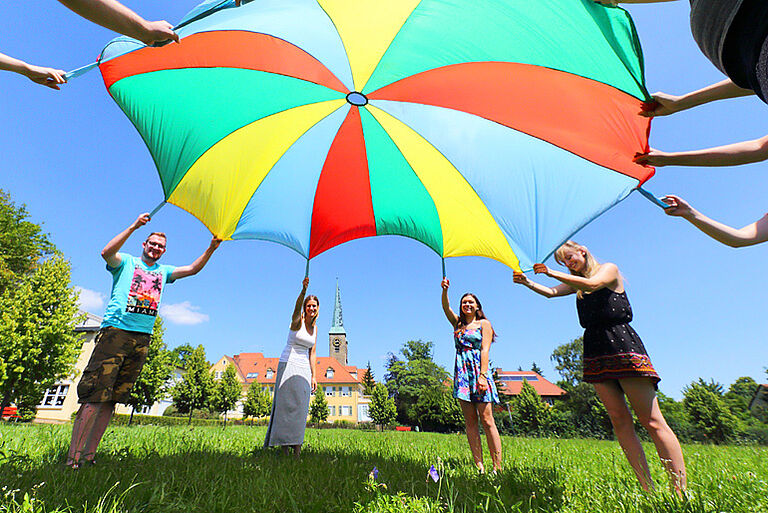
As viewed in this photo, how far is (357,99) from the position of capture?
167 inches

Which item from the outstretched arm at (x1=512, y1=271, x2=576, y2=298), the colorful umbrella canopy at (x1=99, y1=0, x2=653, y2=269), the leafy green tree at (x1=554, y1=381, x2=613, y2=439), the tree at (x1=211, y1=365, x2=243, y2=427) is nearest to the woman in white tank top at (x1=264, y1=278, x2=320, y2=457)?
the colorful umbrella canopy at (x1=99, y1=0, x2=653, y2=269)

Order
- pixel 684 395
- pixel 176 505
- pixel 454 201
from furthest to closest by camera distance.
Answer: pixel 684 395 < pixel 454 201 < pixel 176 505

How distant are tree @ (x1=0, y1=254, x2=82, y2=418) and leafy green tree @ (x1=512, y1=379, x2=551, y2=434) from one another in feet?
103

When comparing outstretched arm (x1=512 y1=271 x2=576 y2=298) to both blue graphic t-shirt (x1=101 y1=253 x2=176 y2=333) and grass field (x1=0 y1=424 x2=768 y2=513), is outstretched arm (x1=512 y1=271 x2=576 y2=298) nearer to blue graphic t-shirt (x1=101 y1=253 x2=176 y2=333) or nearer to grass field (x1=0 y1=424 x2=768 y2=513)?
grass field (x1=0 y1=424 x2=768 y2=513)

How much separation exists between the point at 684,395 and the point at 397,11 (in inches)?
1311

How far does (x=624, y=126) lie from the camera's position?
3137 mm

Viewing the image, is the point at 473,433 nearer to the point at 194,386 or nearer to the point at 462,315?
the point at 462,315

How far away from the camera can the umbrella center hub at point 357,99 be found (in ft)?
13.6

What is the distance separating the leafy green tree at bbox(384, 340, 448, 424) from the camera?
1652 inches

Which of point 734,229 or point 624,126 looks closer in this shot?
point 734,229

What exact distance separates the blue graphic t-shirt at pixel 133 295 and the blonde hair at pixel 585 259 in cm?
431

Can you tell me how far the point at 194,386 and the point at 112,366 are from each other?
1044 inches

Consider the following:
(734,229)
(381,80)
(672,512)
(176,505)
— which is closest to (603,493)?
(672,512)

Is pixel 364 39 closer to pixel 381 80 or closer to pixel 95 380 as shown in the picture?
pixel 381 80
